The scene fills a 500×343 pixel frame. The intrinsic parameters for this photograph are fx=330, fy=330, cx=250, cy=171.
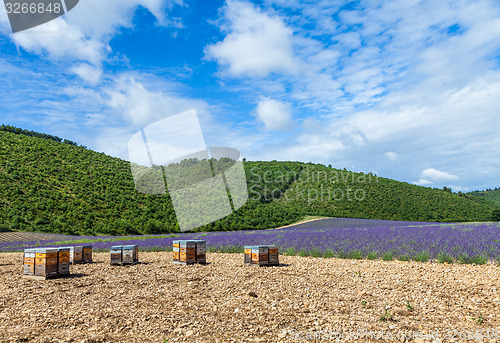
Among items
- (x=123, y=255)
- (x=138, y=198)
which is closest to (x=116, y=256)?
(x=123, y=255)

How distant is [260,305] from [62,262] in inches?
262

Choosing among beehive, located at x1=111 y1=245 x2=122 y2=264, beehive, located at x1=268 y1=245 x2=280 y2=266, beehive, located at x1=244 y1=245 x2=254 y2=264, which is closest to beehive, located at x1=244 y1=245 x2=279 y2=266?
beehive, located at x1=268 y1=245 x2=280 y2=266

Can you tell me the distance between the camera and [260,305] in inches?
246

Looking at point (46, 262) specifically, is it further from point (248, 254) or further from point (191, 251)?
point (248, 254)

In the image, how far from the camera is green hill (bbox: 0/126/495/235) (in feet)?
117

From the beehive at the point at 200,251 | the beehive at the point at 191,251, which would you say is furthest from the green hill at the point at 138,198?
the beehive at the point at 200,251

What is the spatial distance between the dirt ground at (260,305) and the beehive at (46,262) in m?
0.46

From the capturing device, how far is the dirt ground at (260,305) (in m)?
4.88

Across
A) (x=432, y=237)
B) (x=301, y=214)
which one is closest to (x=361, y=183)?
(x=301, y=214)

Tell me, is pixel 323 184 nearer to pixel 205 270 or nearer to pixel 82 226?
pixel 82 226

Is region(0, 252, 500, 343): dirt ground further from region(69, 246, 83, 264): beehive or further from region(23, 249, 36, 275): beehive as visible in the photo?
region(69, 246, 83, 264): beehive

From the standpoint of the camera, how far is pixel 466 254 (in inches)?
410

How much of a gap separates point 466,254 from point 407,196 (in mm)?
62574

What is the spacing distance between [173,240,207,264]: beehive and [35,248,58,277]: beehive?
12.5ft
